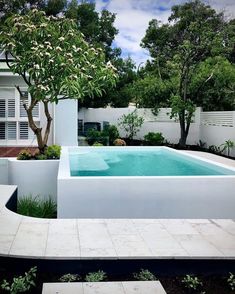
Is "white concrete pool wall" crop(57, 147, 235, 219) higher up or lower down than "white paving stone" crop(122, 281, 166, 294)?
higher up

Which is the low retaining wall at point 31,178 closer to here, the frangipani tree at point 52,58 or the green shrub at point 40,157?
the green shrub at point 40,157

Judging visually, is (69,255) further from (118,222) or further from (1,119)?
(1,119)

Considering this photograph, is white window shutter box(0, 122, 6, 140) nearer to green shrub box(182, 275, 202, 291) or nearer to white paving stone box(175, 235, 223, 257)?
white paving stone box(175, 235, 223, 257)

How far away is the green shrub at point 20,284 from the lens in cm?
377

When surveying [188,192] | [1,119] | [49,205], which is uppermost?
[1,119]

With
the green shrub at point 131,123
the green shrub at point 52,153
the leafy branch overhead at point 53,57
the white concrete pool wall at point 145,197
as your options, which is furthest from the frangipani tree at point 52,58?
the green shrub at point 131,123

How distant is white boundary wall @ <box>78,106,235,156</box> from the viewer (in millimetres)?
15464

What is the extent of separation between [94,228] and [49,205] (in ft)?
9.99

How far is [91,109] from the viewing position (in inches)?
908

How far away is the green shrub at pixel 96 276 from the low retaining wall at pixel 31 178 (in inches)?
220

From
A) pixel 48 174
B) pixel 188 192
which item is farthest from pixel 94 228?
pixel 48 174

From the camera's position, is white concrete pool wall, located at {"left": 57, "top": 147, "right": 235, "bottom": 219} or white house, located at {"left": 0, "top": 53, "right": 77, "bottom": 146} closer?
white concrete pool wall, located at {"left": 57, "top": 147, "right": 235, "bottom": 219}

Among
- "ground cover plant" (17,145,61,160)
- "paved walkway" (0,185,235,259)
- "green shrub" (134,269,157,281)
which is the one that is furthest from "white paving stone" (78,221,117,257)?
"ground cover plant" (17,145,61,160)

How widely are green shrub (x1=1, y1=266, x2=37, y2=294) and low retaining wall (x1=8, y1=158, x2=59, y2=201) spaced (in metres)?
5.60
